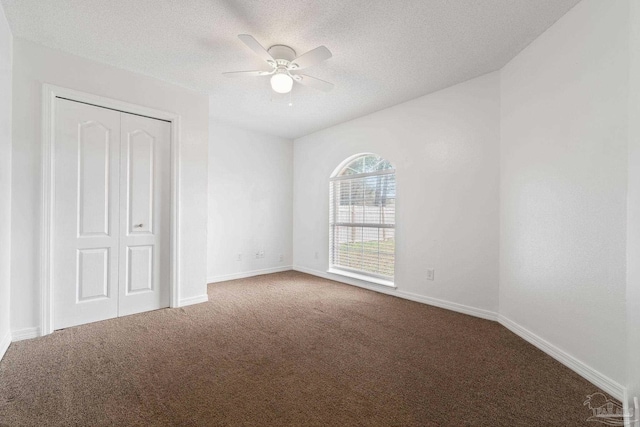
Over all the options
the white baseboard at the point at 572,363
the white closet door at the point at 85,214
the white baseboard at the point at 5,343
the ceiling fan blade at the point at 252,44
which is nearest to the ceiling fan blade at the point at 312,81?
the ceiling fan blade at the point at 252,44

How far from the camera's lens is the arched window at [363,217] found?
13.0ft

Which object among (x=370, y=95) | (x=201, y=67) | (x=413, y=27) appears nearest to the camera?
(x=413, y=27)

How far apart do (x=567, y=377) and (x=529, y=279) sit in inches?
30.7

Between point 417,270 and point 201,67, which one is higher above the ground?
point 201,67

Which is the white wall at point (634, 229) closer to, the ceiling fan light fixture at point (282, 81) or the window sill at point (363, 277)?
the ceiling fan light fixture at point (282, 81)

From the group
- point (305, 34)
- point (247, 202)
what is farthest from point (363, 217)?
point (305, 34)

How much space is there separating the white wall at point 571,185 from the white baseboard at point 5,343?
417 cm

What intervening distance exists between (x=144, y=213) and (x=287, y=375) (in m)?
2.32

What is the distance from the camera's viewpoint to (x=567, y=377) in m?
1.85

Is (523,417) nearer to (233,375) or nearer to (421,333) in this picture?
(421,333)

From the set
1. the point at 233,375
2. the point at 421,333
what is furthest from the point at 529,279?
the point at 233,375

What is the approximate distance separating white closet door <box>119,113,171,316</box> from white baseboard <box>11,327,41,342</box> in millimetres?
613

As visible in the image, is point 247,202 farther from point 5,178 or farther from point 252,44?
point 252,44

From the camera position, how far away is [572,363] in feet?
6.40
